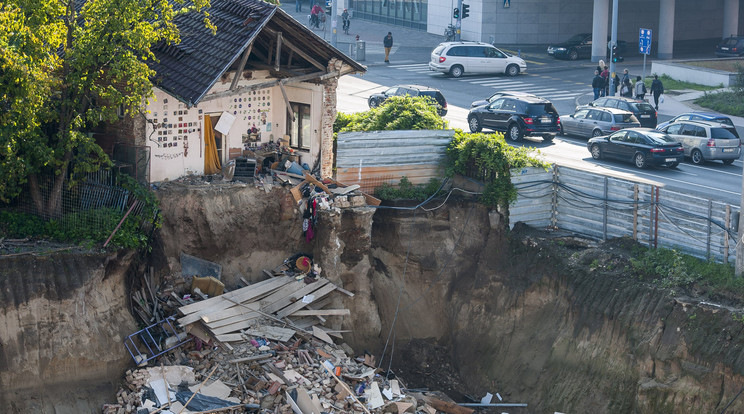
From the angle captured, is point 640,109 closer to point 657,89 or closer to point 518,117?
point 657,89

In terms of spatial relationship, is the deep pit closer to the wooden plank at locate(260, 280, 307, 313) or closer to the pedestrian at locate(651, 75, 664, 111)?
the wooden plank at locate(260, 280, 307, 313)

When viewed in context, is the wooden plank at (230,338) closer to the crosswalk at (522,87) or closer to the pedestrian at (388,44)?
the crosswalk at (522,87)

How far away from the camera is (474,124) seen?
35844 millimetres

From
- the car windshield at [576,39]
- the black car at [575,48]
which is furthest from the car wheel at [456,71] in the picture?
the car windshield at [576,39]

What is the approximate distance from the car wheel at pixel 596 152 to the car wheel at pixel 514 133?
3.01 metres

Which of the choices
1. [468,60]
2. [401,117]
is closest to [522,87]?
[468,60]

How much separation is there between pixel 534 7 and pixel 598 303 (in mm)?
39179

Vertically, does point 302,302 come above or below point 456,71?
below

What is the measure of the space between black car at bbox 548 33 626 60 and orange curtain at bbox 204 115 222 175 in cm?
3492

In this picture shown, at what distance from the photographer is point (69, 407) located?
18.5 metres

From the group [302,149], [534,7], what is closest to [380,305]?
[302,149]

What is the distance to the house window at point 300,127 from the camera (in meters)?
25.1

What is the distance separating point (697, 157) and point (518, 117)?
655cm

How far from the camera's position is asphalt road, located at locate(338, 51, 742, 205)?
96.9 ft
